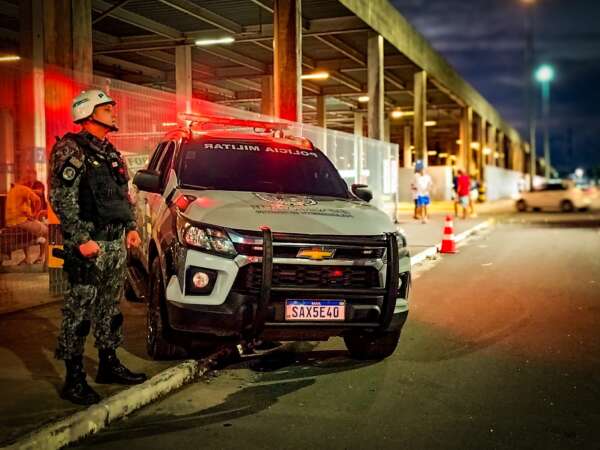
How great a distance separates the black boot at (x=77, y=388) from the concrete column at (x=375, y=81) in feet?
69.6

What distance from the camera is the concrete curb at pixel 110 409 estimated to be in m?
4.21

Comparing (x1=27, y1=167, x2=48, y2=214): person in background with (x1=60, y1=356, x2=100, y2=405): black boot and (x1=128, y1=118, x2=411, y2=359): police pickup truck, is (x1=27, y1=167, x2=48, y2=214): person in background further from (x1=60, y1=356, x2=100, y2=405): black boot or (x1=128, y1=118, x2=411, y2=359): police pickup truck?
(x1=60, y1=356, x2=100, y2=405): black boot

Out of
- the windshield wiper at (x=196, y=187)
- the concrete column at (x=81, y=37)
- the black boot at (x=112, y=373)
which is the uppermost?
the concrete column at (x=81, y=37)

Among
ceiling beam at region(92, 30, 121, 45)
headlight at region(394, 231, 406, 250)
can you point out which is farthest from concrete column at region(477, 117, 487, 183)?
headlight at region(394, 231, 406, 250)

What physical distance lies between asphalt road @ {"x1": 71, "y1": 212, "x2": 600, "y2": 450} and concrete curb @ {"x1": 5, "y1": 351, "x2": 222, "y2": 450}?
0.09 m

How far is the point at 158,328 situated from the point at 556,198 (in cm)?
3526

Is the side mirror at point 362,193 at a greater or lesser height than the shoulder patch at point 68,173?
lesser

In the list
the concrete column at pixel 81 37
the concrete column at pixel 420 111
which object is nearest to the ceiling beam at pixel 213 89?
the concrete column at pixel 420 111

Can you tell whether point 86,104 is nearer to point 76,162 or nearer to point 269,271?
point 76,162

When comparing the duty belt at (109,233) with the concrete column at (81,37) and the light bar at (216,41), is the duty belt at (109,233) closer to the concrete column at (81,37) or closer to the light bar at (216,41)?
the concrete column at (81,37)

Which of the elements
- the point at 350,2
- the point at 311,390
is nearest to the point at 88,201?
the point at 311,390

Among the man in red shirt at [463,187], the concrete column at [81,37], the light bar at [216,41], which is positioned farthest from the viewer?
the man in red shirt at [463,187]

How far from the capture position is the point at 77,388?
197 inches

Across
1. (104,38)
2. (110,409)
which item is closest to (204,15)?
(104,38)
